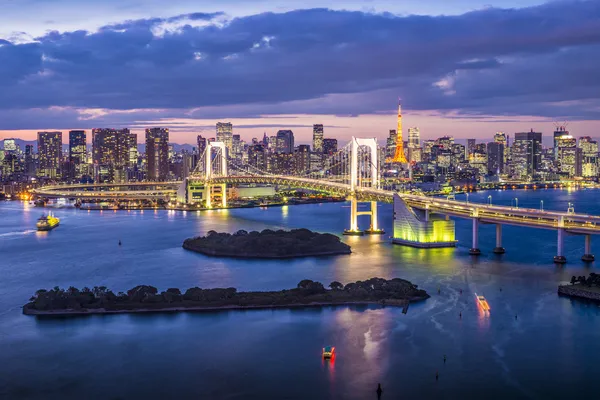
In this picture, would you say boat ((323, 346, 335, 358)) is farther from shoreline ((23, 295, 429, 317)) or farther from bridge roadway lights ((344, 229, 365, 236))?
bridge roadway lights ((344, 229, 365, 236))

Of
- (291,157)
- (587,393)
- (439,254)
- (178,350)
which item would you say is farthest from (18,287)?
(291,157)

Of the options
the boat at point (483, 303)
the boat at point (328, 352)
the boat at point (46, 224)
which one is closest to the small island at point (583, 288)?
the boat at point (483, 303)

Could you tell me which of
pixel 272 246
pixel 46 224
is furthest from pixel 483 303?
pixel 46 224

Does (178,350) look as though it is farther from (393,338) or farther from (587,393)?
(587,393)

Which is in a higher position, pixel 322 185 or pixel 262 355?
pixel 322 185

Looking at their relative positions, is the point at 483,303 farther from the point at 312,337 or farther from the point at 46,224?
the point at 46,224

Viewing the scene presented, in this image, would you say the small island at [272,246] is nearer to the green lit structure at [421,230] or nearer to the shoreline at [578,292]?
the green lit structure at [421,230]
